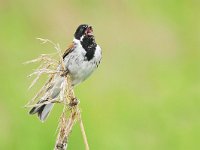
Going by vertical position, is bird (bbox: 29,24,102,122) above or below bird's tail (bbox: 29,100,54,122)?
above

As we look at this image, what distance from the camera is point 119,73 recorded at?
10.2m

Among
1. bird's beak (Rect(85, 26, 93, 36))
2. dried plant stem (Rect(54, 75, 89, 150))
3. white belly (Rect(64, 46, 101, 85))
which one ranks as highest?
white belly (Rect(64, 46, 101, 85))

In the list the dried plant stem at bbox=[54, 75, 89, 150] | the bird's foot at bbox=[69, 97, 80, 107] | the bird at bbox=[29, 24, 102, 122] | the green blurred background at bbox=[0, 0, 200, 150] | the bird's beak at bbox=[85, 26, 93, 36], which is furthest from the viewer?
the green blurred background at bbox=[0, 0, 200, 150]

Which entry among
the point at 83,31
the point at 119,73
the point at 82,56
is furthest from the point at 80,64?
the point at 119,73

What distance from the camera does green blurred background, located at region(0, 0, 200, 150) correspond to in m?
7.68

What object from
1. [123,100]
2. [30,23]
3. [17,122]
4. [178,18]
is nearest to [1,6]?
[30,23]

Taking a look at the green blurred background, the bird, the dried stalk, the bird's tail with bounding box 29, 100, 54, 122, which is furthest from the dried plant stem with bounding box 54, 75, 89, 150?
the green blurred background

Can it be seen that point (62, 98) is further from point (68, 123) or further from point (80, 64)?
point (80, 64)

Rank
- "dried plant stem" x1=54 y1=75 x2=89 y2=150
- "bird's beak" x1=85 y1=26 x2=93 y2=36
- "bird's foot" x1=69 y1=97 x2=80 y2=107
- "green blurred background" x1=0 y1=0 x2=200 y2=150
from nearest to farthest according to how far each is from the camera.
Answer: "dried plant stem" x1=54 y1=75 x2=89 y2=150 → "bird's foot" x1=69 y1=97 x2=80 y2=107 → "bird's beak" x1=85 y1=26 x2=93 y2=36 → "green blurred background" x1=0 y1=0 x2=200 y2=150

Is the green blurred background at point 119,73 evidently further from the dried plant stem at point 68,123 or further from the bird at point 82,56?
the dried plant stem at point 68,123

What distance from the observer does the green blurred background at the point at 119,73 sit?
7.68 m

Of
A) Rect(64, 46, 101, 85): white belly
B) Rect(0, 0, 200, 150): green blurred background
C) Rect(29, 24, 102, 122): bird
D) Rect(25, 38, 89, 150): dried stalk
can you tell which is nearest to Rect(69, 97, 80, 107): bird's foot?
Rect(25, 38, 89, 150): dried stalk

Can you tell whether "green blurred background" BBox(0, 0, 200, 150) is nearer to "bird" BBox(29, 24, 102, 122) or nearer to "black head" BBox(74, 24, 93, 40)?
"bird" BBox(29, 24, 102, 122)

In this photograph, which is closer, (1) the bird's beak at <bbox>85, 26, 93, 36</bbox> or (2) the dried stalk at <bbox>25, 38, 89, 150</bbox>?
(2) the dried stalk at <bbox>25, 38, 89, 150</bbox>
